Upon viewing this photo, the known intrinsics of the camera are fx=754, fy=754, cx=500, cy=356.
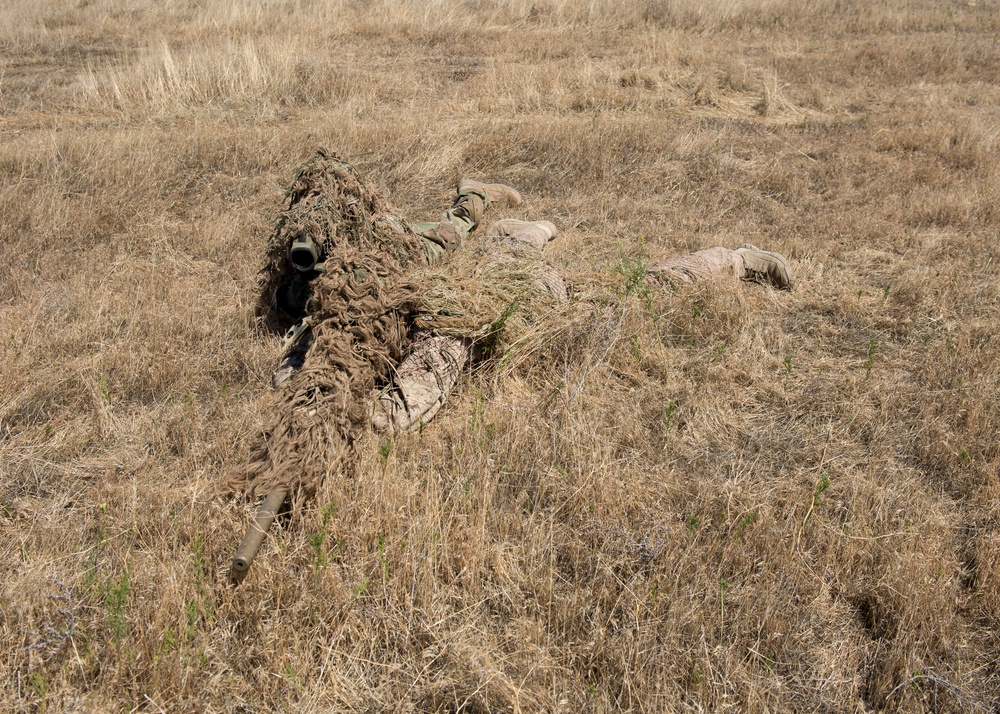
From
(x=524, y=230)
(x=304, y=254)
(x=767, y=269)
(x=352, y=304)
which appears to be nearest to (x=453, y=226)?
(x=524, y=230)

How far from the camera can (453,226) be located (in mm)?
5207

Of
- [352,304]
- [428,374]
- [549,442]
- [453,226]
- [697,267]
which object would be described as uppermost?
[352,304]

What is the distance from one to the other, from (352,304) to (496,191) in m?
2.81

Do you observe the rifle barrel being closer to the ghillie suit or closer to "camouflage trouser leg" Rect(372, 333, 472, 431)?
the ghillie suit

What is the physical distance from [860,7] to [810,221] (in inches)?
357

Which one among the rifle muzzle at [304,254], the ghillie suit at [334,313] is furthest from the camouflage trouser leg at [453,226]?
the rifle muzzle at [304,254]

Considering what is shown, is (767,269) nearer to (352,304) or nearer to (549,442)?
(549,442)

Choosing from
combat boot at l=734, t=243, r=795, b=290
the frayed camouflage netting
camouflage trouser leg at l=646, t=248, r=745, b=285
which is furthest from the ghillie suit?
combat boot at l=734, t=243, r=795, b=290

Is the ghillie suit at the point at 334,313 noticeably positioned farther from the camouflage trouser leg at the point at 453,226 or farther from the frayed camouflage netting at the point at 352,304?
the camouflage trouser leg at the point at 453,226

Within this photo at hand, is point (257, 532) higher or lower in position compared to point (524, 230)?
lower

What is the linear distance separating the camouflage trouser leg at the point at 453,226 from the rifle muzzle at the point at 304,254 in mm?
782

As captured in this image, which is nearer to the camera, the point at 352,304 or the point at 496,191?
the point at 352,304

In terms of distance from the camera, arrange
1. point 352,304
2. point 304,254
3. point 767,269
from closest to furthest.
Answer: point 352,304, point 304,254, point 767,269

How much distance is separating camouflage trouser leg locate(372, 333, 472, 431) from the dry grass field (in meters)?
0.11
